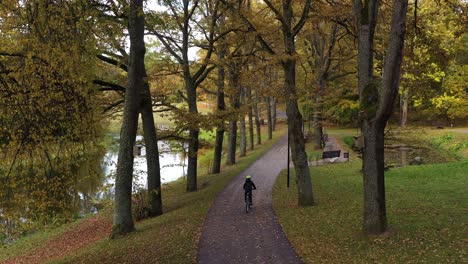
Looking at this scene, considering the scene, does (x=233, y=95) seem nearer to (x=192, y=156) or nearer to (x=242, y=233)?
(x=192, y=156)

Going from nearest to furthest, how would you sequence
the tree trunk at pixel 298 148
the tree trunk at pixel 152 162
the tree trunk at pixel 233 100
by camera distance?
the tree trunk at pixel 298 148 → the tree trunk at pixel 152 162 → the tree trunk at pixel 233 100

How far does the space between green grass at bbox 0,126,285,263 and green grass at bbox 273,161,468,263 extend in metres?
3.07

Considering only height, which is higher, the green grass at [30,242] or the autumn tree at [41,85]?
the autumn tree at [41,85]

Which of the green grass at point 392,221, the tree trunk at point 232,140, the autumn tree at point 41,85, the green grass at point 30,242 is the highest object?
the autumn tree at point 41,85

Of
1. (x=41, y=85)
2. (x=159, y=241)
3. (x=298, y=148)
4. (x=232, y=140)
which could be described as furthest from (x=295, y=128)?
(x=232, y=140)

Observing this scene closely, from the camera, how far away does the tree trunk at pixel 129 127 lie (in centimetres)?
1348

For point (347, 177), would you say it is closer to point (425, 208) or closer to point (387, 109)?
point (425, 208)

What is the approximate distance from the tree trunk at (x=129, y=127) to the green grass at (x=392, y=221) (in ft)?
18.6

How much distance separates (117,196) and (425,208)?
1048 centimetres

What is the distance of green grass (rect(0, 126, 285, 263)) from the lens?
10.8 m

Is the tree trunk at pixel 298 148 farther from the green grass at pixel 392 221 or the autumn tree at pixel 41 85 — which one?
the autumn tree at pixel 41 85

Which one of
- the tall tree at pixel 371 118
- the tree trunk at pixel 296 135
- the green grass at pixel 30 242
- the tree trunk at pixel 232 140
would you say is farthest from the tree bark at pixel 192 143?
the tall tree at pixel 371 118

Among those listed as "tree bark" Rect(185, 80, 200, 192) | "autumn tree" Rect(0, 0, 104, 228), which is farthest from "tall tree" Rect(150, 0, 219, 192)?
"autumn tree" Rect(0, 0, 104, 228)

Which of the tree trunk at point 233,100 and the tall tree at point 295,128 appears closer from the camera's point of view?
the tall tree at point 295,128
